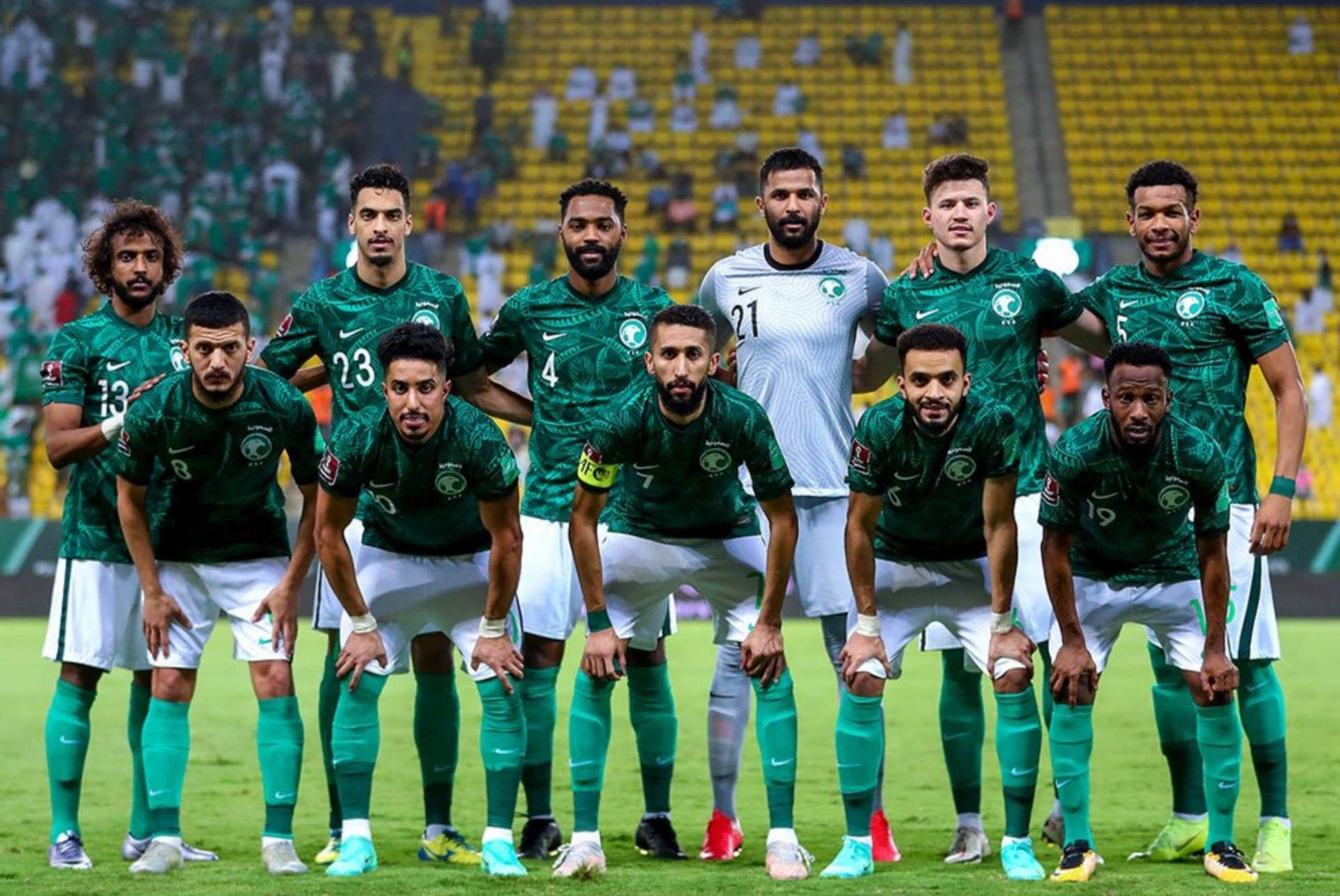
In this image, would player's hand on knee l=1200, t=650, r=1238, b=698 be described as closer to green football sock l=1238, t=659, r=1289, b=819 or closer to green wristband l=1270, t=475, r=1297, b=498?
green football sock l=1238, t=659, r=1289, b=819

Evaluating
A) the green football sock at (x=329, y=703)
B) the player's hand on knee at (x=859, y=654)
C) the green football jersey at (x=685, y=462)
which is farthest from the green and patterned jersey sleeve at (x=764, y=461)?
the green football sock at (x=329, y=703)

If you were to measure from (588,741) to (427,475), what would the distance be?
1.05 metres

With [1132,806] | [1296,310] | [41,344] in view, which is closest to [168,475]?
[1132,806]

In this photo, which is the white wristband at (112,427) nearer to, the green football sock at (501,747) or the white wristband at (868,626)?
the green football sock at (501,747)

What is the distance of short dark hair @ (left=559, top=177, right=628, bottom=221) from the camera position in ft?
23.3

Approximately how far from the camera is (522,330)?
23.9 ft

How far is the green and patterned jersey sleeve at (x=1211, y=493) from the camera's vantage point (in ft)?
20.2

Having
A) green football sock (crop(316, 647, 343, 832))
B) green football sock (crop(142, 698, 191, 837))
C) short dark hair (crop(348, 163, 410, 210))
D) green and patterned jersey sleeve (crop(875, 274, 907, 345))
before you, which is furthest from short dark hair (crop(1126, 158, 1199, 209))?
green football sock (crop(142, 698, 191, 837))

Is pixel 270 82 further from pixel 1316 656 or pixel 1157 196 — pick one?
pixel 1157 196

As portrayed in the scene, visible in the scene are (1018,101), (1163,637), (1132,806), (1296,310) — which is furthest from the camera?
(1018,101)

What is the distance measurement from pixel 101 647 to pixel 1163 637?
3.72 meters

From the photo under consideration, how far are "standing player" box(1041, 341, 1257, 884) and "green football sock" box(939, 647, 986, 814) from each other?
53 centimetres

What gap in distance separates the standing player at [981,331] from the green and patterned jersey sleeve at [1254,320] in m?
0.49

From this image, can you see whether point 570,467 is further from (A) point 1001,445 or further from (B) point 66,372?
(B) point 66,372
